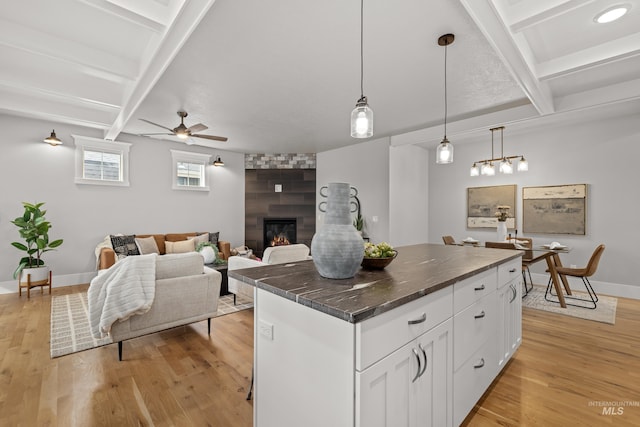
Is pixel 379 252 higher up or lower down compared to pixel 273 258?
higher up

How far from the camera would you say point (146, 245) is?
5039 millimetres

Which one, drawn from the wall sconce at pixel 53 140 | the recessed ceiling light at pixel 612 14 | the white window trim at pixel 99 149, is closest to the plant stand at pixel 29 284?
the white window trim at pixel 99 149

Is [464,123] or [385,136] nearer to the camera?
[464,123]

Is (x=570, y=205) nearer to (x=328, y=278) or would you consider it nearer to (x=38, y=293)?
(x=328, y=278)

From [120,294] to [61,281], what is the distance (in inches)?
142

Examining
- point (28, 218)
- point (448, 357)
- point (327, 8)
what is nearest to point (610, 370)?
point (448, 357)

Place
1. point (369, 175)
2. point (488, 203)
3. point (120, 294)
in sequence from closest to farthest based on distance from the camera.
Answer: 1. point (120, 294)
2. point (488, 203)
3. point (369, 175)

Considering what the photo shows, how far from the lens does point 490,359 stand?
6.36 feet

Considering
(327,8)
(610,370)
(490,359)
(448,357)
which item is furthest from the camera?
(610,370)

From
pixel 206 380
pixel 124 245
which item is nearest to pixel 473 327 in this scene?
pixel 206 380

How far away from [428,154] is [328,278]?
5.52m

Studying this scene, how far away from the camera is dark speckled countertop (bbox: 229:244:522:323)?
1059 millimetres

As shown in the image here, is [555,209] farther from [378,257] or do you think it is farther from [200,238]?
[200,238]

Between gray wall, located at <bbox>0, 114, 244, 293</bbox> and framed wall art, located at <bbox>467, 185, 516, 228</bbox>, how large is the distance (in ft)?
17.5
